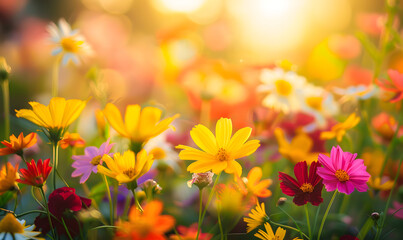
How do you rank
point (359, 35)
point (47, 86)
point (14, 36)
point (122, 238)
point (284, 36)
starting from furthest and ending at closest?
point (284, 36)
point (14, 36)
point (47, 86)
point (359, 35)
point (122, 238)

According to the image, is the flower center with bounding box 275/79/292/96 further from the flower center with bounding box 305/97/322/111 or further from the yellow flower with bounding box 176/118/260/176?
the yellow flower with bounding box 176/118/260/176

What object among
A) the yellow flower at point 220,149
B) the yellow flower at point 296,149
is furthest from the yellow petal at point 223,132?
the yellow flower at point 296,149

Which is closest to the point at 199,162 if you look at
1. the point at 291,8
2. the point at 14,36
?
the point at 14,36

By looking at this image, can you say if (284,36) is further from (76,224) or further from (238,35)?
(76,224)

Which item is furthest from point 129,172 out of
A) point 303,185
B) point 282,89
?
point 282,89

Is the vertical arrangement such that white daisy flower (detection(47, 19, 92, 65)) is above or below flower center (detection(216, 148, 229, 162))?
above

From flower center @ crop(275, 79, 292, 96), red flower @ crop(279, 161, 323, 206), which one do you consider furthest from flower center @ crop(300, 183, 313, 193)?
flower center @ crop(275, 79, 292, 96)
